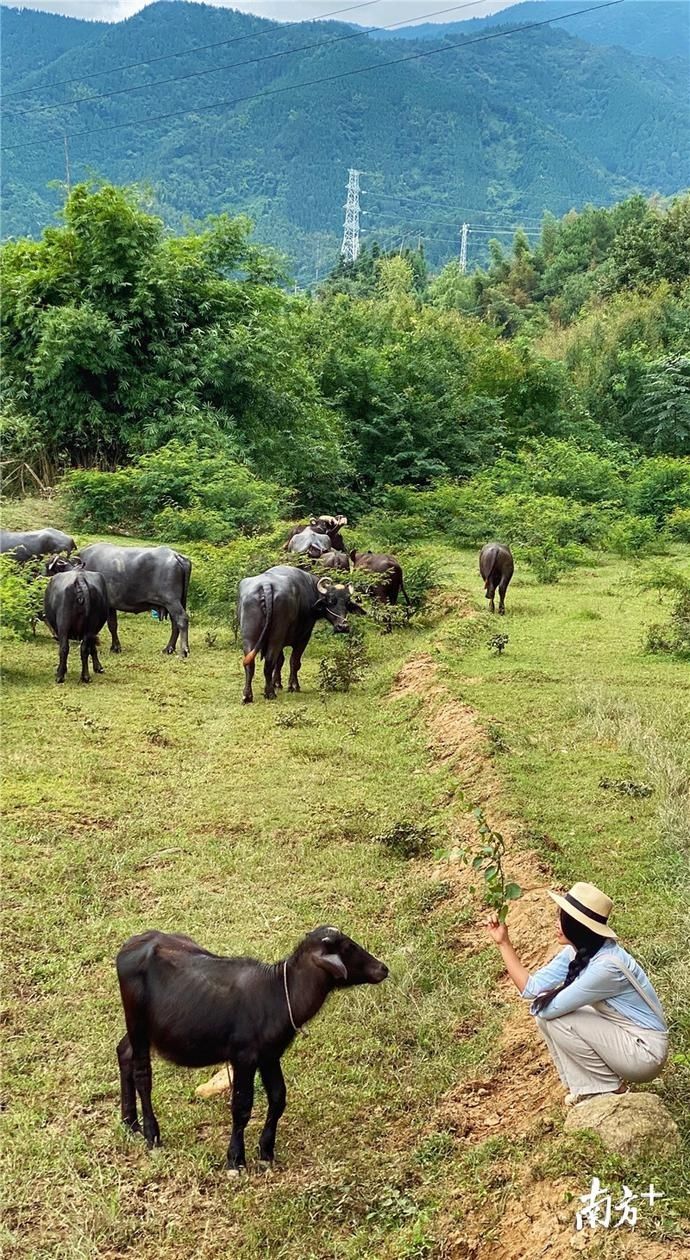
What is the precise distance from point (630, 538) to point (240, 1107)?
18781 mm

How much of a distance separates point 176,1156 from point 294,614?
689 cm

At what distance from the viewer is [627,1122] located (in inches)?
148

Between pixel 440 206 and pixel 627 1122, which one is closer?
pixel 627 1122

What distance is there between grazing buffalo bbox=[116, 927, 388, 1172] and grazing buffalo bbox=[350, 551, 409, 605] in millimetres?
9831

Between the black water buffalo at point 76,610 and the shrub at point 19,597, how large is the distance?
196mm

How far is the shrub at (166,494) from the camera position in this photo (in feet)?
56.1

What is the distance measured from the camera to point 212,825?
23.0ft

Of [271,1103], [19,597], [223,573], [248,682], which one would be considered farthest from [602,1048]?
[223,573]

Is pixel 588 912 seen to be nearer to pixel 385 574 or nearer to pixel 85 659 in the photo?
pixel 85 659

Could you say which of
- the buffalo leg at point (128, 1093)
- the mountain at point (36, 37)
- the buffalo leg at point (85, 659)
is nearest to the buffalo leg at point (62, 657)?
the buffalo leg at point (85, 659)

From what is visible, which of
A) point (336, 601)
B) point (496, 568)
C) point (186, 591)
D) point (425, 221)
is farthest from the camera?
point (425, 221)

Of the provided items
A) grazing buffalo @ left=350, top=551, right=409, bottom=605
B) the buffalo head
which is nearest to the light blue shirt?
the buffalo head

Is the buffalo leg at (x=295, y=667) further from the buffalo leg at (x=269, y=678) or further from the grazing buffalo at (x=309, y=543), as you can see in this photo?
the grazing buffalo at (x=309, y=543)

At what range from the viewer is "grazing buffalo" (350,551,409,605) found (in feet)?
45.9
